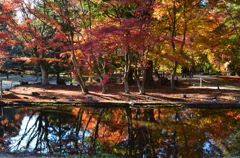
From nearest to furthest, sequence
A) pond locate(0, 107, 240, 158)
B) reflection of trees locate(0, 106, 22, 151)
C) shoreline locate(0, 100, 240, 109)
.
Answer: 1. pond locate(0, 107, 240, 158)
2. reflection of trees locate(0, 106, 22, 151)
3. shoreline locate(0, 100, 240, 109)

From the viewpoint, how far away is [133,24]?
1130 centimetres

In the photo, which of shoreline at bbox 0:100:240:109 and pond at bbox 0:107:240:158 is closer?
pond at bbox 0:107:240:158

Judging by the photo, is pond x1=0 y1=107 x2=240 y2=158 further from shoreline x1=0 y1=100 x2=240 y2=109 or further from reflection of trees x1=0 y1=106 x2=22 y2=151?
shoreline x1=0 y1=100 x2=240 y2=109

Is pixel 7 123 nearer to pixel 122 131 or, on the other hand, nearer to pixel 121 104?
pixel 122 131

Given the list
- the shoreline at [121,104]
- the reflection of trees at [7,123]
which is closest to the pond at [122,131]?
the reflection of trees at [7,123]

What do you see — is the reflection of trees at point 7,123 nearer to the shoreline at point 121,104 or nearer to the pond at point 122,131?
the pond at point 122,131

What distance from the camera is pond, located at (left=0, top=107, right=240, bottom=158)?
22.6 ft

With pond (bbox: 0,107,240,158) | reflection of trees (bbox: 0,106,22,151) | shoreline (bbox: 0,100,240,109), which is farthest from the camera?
shoreline (bbox: 0,100,240,109)

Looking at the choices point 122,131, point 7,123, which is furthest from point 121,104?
point 7,123

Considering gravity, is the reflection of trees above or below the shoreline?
below

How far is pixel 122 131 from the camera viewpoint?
8648 millimetres

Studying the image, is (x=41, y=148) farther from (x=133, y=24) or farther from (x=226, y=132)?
(x=133, y=24)

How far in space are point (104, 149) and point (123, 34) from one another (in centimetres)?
625

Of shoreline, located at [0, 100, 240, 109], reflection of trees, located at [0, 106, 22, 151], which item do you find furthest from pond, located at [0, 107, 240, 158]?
shoreline, located at [0, 100, 240, 109]
